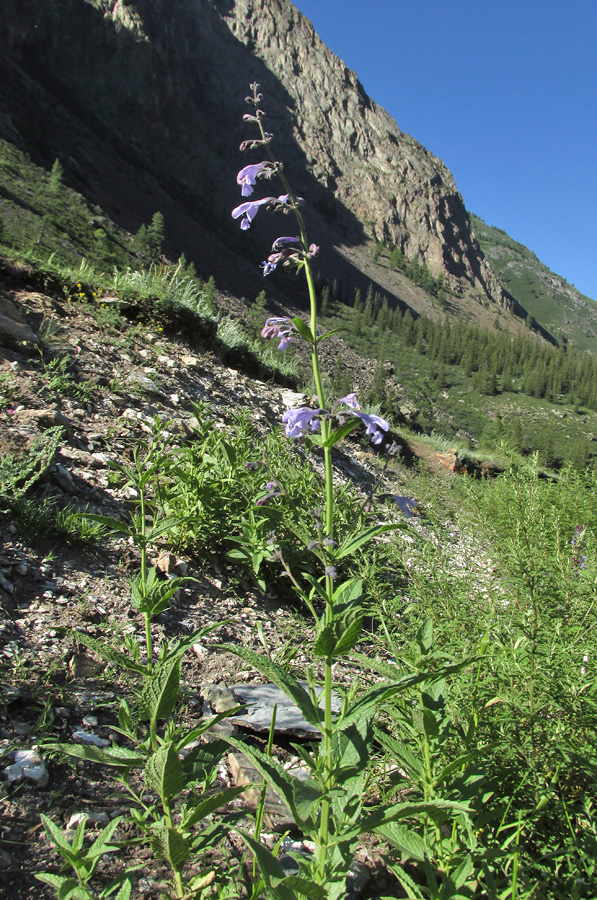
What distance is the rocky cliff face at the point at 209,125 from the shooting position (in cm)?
4269

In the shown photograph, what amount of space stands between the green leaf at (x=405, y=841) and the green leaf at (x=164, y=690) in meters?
0.60

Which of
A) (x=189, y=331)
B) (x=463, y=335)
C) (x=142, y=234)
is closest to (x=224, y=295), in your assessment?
(x=142, y=234)

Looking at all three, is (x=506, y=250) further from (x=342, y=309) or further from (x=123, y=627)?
(x=123, y=627)

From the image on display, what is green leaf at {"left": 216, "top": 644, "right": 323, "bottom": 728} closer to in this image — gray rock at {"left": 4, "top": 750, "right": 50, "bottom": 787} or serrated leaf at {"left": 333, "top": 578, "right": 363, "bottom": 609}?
serrated leaf at {"left": 333, "top": 578, "right": 363, "bottom": 609}

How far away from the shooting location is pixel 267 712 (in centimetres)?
191

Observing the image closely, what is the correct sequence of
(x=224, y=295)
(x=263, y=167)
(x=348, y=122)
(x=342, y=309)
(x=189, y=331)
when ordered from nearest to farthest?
(x=263, y=167) < (x=189, y=331) < (x=224, y=295) < (x=342, y=309) < (x=348, y=122)

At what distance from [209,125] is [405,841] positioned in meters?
77.0

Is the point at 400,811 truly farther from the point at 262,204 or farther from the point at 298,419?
the point at 262,204

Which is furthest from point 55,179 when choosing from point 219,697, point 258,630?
point 219,697

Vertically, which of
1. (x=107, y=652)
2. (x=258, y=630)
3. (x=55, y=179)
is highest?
(x=55, y=179)

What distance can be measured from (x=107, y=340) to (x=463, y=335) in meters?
62.7

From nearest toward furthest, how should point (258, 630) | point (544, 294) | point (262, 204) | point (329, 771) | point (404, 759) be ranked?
point (329, 771), point (404, 759), point (262, 204), point (258, 630), point (544, 294)

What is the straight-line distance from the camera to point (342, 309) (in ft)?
198

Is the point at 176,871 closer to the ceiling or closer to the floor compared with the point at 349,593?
closer to the floor
